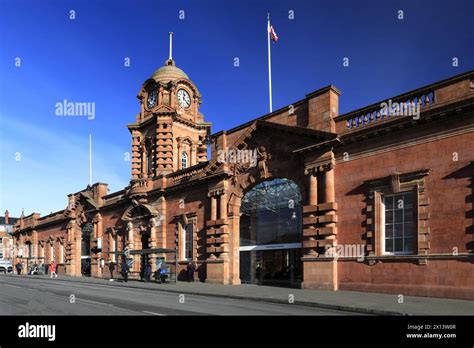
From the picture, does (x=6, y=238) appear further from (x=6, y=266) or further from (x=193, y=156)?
(x=193, y=156)

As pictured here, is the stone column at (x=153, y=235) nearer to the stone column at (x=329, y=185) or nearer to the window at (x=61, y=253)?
the stone column at (x=329, y=185)

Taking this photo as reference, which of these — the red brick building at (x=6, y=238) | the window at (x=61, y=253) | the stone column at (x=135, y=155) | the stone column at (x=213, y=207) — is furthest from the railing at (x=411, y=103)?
the red brick building at (x=6, y=238)

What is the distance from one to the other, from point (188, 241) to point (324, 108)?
569 inches

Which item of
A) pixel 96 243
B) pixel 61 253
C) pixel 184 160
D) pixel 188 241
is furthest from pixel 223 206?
pixel 61 253

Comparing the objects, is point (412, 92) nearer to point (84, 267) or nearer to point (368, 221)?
point (368, 221)

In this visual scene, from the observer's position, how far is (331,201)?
69.3ft

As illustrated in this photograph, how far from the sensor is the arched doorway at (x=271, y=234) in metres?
23.8

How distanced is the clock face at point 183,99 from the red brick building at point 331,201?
801 cm

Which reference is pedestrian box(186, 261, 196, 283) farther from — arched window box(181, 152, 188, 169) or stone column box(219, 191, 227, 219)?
arched window box(181, 152, 188, 169)

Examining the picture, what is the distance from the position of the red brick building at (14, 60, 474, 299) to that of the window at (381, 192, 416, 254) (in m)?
0.05

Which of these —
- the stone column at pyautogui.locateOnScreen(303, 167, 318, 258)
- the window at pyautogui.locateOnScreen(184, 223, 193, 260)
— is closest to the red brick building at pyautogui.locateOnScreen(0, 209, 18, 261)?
the window at pyautogui.locateOnScreen(184, 223, 193, 260)
